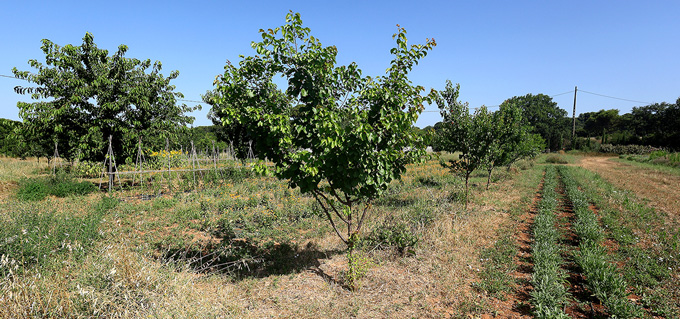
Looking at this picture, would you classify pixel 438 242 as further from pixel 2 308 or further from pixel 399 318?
pixel 2 308

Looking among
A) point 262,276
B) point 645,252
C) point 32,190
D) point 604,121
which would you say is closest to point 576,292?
point 645,252

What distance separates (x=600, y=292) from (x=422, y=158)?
3.39m

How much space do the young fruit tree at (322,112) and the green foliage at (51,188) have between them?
11.3 metres

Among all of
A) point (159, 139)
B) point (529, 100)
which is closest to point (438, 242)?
point (159, 139)

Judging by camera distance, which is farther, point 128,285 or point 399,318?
point 399,318

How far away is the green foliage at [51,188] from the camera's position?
11.1m

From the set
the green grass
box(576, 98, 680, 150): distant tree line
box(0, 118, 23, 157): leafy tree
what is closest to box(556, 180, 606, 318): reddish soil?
the green grass

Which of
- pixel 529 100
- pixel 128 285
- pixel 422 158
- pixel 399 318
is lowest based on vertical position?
pixel 399 318

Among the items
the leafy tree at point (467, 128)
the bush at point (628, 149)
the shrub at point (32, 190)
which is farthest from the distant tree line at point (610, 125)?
the shrub at point (32, 190)

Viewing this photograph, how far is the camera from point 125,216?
347 inches

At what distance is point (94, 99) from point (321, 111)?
13.5 meters

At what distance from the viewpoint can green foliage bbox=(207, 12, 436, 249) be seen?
449 cm

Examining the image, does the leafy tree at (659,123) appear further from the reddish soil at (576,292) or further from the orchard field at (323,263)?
the reddish soil at (576,292)

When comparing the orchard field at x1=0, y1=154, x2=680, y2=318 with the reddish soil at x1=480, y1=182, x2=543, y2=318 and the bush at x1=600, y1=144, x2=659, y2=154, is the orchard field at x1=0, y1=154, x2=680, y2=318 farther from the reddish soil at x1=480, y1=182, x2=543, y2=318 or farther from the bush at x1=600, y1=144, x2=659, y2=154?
the bush at x1=600, y1=144, x2=659, y2=154
